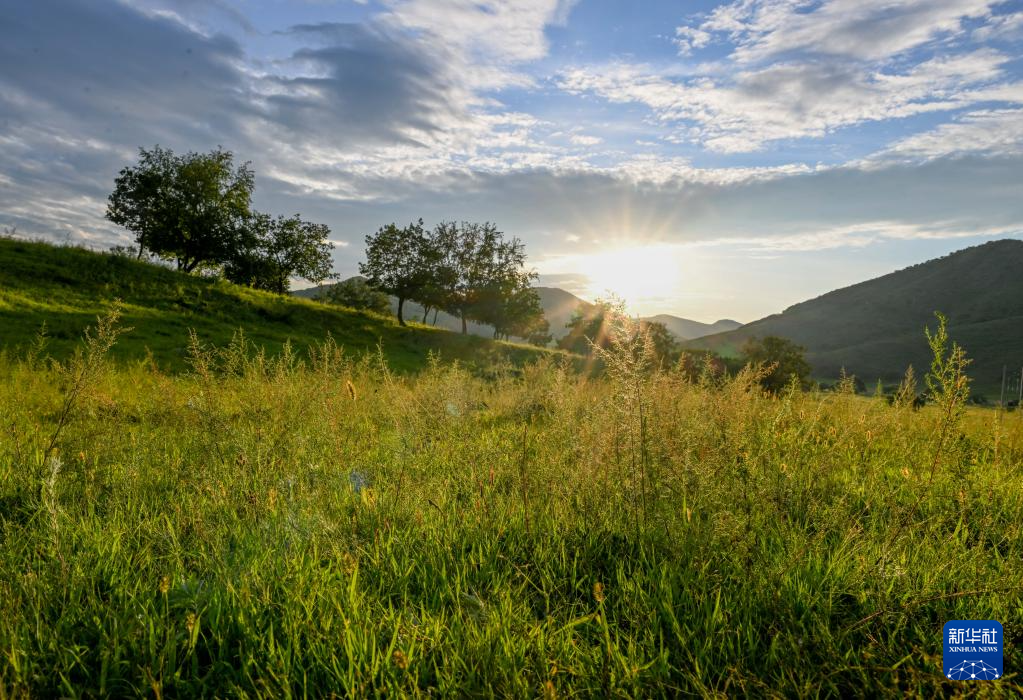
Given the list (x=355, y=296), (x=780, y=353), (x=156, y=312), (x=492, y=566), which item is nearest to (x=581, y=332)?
(x=355, y=296)

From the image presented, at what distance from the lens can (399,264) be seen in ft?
161

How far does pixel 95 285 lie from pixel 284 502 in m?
26.1

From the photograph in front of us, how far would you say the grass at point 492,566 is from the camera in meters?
2.46

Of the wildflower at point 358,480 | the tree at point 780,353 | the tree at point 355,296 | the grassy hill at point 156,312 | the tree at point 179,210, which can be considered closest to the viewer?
the wildflower at point 358,480

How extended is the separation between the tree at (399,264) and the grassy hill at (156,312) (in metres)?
11.8

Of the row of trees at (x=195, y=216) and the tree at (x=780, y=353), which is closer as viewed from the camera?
the tree at (x=780, y=353)

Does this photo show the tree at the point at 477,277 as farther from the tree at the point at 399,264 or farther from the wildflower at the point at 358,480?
the wildflower at the point at 358,480

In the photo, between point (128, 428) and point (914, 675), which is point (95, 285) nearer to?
point (128, 428)

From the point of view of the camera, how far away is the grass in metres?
2.46

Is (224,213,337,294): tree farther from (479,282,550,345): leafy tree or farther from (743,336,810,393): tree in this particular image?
(743,336,810,393): tree

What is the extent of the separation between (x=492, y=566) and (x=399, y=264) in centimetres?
4785

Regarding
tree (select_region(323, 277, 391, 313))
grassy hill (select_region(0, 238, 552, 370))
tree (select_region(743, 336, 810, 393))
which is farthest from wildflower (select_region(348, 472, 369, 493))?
tree (select_region(323, 277, 391, 313))

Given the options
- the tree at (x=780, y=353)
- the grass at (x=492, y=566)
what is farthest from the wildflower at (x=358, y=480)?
the tree at (x=780, y=353)

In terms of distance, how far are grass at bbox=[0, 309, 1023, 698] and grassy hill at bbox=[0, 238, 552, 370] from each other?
Result: 33.3 ft
